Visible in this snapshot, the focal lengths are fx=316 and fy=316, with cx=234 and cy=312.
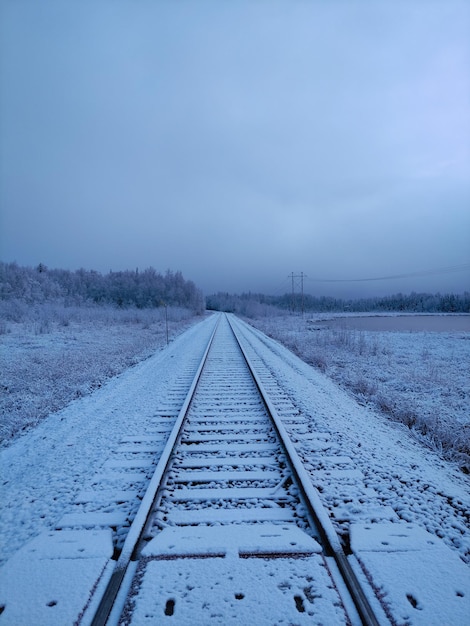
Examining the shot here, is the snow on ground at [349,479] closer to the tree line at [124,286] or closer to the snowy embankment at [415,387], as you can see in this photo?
the snowy embankment at [415,387]

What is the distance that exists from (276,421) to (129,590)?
3.48 metres

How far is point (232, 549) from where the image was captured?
260cm

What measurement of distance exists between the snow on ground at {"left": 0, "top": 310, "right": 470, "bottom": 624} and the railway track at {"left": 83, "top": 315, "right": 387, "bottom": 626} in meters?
0.11

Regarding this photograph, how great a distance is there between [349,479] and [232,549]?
1904 millimetres

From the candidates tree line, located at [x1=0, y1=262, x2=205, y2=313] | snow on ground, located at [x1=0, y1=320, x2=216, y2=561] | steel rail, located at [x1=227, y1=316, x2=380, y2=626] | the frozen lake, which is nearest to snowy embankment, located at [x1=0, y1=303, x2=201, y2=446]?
snow on ground, located at [x1=0, y1=320, x2=216, y2=561]

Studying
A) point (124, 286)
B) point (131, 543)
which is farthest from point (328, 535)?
point (124, 286)

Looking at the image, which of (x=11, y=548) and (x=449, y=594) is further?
(x=11, y=548)

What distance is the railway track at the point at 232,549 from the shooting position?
2072mm

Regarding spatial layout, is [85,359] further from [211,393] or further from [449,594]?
[449,594]

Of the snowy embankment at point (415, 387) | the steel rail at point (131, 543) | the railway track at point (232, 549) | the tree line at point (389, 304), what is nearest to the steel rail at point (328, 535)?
the railway track at point (232, 549)

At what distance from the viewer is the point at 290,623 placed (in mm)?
1979

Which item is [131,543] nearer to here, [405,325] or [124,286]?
[405,325]

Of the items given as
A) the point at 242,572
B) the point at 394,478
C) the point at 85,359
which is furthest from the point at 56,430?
the point at 85,359

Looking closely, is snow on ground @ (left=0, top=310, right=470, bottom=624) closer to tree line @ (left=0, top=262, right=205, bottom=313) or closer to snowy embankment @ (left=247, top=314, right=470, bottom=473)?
snowy embankment @ (left=247, top=314, right=470, bottom=473)
